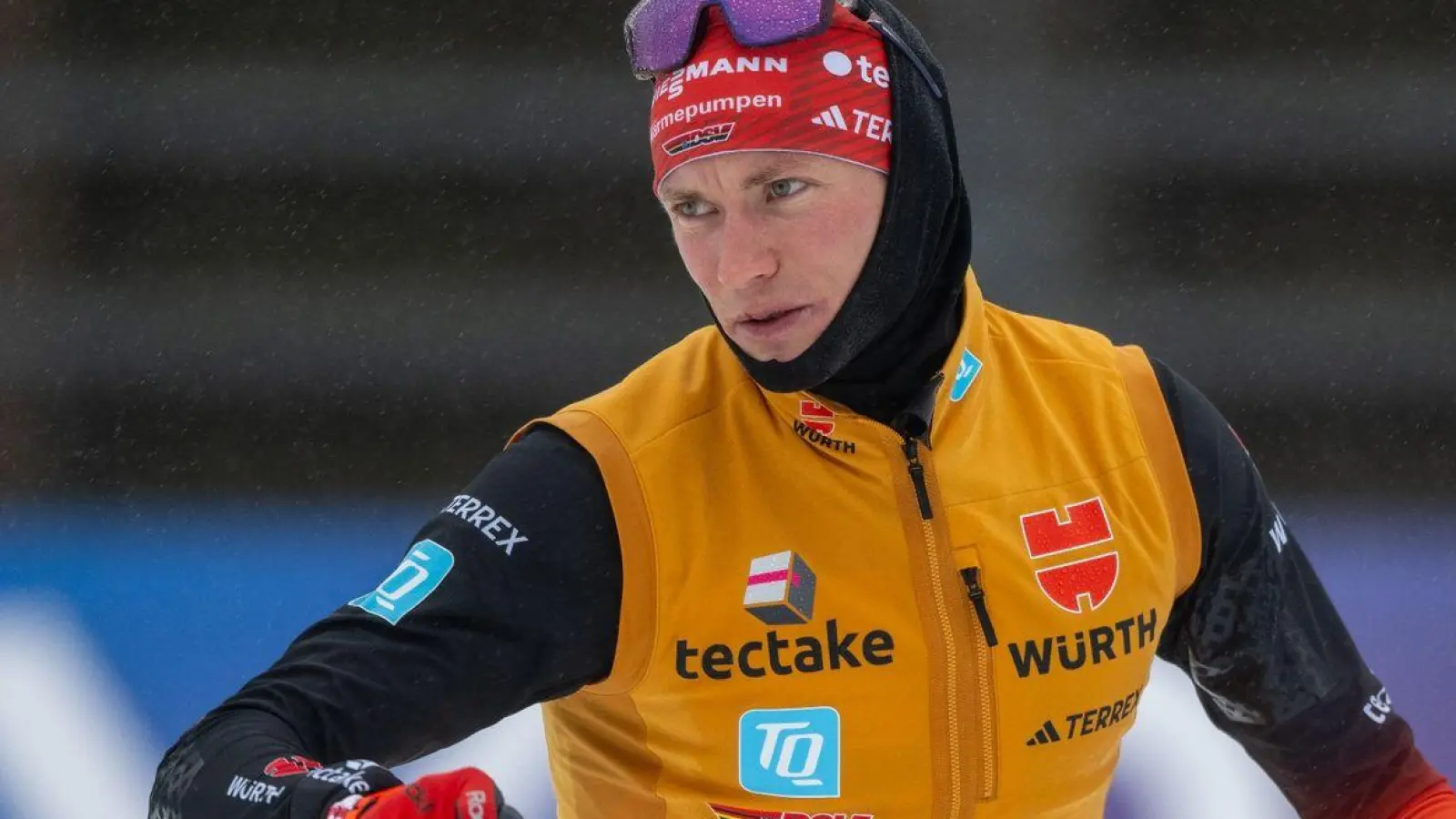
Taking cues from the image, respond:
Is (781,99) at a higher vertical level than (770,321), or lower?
higher

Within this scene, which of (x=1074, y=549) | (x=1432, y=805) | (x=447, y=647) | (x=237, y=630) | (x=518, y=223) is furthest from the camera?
(x=518, y=223)

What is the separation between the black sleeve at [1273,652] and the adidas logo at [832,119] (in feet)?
1.68

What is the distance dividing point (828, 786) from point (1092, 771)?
33 centimetres

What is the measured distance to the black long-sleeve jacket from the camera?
4.51 feet

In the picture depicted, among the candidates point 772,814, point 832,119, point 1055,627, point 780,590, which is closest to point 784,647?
point 780,590

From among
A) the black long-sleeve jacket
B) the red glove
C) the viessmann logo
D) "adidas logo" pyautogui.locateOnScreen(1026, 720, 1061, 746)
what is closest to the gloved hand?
the black long-sleeve jacket

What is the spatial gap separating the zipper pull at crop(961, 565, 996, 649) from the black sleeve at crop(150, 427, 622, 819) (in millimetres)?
360

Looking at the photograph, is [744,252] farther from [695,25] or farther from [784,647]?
[784,647]

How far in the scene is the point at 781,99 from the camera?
5.33 ft

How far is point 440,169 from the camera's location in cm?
314

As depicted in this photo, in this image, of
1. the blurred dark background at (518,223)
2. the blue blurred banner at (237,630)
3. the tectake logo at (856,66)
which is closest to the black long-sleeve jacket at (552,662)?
the tectake logo at (856,66)

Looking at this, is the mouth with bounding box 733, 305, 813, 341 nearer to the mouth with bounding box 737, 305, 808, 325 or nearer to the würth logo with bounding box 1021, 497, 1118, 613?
the mouth with bounding box 737, 305, 808, 325

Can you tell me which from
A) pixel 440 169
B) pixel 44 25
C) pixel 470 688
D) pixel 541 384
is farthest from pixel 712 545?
pixel 44 25

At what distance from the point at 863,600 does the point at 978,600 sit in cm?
12
